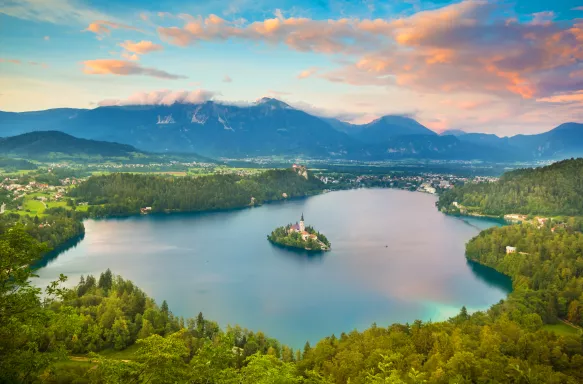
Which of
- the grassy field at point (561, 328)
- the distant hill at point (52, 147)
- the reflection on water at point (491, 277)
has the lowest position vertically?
the reflection on water at point (491, 277)

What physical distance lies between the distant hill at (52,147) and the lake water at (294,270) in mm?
86933

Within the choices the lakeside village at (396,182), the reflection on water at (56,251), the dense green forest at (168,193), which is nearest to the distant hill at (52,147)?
the dense green forest at (168,193)

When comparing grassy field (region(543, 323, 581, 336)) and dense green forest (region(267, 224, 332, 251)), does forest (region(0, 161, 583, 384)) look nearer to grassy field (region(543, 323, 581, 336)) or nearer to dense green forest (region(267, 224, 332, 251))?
grassy field (region(543, 323, 581, 336))

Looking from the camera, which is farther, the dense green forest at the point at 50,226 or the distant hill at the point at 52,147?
the distant hill at the point at 52,147

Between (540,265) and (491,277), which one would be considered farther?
(491,277)

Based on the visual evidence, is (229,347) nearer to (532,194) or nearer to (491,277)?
(491,277)

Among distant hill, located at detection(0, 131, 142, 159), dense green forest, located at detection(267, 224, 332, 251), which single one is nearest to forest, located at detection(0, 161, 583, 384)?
dense green forest, located at detection(267, 224, 332, 251)

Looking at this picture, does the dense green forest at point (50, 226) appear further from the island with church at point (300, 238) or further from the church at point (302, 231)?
the church at point (302, 231)

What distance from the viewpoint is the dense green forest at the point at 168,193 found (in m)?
66.7

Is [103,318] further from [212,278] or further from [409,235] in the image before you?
[409,235]

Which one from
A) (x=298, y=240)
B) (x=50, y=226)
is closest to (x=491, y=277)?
(x=298, y=240)

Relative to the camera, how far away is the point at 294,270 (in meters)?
37.7

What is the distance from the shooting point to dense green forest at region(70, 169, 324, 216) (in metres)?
66.7

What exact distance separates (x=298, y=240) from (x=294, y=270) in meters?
8.26
